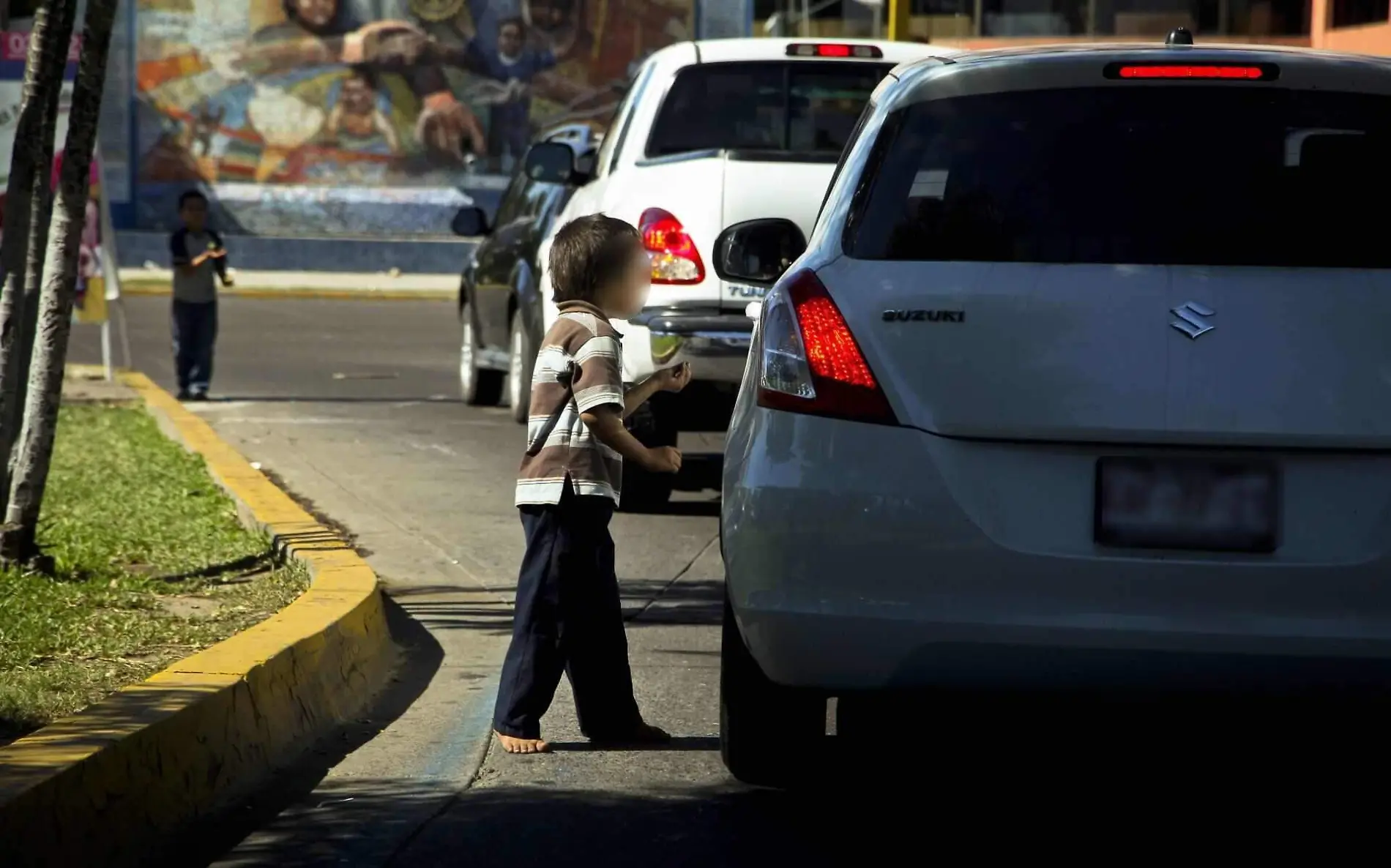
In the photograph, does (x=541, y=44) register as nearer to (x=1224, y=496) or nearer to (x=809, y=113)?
(x=809, y=113)

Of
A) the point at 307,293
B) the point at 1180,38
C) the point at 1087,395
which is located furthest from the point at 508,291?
the point at 307,293

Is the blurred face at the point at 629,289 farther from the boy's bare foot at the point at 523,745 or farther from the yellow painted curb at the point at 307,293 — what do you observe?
the yellow painted curb at the point at 307,293

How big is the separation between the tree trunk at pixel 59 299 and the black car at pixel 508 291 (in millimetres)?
3700

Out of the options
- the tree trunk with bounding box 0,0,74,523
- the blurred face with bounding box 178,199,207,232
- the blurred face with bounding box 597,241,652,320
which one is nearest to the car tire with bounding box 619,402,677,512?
the tree trunk with bounding box 0,0,74,523

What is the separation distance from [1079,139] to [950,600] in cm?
98

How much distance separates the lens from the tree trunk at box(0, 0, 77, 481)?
7.25 m

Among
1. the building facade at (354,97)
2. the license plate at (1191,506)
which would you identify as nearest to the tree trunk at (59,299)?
the license plate at (1191,506)

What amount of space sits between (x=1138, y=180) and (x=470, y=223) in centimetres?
990

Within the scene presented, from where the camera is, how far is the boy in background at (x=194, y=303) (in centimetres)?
1477

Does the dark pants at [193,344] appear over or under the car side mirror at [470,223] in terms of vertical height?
under

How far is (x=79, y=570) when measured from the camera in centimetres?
725

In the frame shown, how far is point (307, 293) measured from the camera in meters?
29.7

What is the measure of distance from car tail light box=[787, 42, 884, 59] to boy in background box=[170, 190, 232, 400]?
19.6 feet

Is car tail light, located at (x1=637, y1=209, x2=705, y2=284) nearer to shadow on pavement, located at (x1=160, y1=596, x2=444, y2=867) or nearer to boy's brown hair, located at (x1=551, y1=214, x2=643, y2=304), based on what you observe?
shadow on pavement, located at (x1=160, y1=596, x2=444, y2=867)
